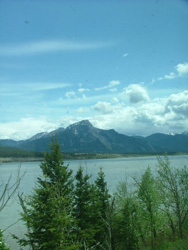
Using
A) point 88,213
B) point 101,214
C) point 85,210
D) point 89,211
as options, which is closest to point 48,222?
point 88,213

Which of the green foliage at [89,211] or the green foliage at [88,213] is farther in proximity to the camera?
the green foliage at [89,211]

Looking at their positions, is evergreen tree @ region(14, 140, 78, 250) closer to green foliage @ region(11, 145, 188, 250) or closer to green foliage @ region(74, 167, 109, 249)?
green foliage @ region(11, 145, 188, 250)

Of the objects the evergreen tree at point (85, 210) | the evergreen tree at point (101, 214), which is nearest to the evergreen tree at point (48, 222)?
the evergreen tree at point (85, 210)

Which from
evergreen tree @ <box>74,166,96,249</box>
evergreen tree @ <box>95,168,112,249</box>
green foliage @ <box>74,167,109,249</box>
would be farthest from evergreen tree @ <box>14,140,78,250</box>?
evergreen tree @ <box>95,168,112,249</box>

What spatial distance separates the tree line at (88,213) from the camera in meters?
18.3

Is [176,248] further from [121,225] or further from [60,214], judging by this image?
[60,214]

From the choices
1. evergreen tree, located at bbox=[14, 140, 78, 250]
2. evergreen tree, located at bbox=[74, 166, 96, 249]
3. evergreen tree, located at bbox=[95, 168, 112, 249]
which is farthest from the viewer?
evergreen tree, located at bbox=[95, 168, 112, 249]

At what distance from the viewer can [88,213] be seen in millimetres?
23984

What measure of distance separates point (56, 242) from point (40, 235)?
160 cm

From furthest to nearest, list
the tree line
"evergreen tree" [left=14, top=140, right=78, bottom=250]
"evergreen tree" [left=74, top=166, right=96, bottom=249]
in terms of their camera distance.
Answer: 1. "evergreen tree" [left=74, top=166, right=96, bottom=249]
2. the tree line
3. "evergreen tree" [left=14, top=140, right=78, bottom=250]

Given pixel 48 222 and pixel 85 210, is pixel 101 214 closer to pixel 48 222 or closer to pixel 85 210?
pixel 85 210

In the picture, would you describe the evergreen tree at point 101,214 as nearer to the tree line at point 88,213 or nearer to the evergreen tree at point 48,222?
the tree line at point 88,213

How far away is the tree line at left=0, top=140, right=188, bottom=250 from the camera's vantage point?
1828cm

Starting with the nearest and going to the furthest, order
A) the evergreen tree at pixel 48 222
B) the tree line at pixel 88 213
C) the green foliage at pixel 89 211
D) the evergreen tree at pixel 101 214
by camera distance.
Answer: the evergreen tree at pixel 48 222 → the tree line at pixel 88 213 → the green foliage at pixel 89 211 → the evergreen tree at pixel 101 214
